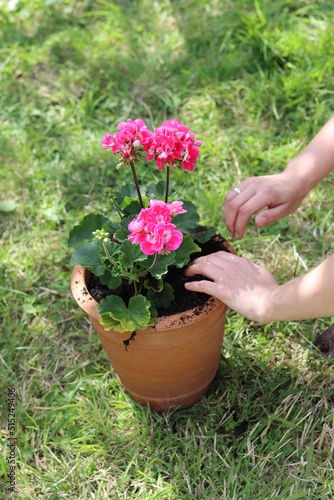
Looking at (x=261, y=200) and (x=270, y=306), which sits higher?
(x=261, y=200)

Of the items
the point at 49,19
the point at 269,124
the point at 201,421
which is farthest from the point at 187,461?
the point at 49,19

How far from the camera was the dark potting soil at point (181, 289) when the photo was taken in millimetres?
1861

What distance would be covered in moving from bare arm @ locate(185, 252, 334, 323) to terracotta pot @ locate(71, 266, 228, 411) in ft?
0.31

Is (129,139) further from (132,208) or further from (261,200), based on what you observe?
(261,200)

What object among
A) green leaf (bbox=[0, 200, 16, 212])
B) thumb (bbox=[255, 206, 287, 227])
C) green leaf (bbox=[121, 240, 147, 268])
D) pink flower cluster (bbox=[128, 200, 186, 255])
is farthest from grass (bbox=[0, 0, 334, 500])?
pink flower cluster (bbox=[128, 200, 186, 255])

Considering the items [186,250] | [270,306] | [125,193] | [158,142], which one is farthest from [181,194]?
[270,306]

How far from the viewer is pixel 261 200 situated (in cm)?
189

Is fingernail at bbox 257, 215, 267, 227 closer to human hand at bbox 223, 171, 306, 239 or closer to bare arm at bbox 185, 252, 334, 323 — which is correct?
human hand at bbox 223, 171, 306, 239

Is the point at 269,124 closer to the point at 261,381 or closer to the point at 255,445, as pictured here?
the point at 261,381

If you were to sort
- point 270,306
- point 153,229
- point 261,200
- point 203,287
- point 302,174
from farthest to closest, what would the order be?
point 302,174
point 261,200
point 203,287
point 270,306
point 153,229

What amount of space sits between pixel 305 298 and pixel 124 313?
0.51 metres

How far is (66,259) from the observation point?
2621 millimetres

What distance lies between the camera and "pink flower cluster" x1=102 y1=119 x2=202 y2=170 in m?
1.69

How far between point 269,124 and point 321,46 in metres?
0.54
